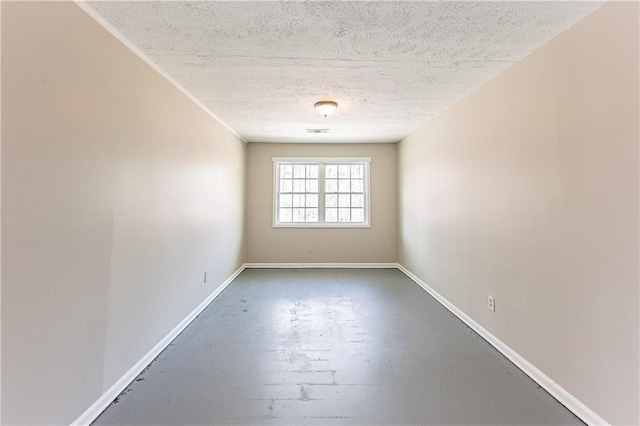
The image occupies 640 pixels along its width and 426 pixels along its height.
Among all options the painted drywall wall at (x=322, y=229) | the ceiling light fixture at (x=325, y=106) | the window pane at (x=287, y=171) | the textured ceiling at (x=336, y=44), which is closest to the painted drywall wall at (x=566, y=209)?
the textured ceiling at (x=336, y=44)

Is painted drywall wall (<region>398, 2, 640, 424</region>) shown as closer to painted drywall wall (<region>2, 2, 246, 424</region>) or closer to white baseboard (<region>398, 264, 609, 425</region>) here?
white baseboard (<region>398, 264, 609, 425</region>)

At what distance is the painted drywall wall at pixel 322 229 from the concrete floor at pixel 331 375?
206 cm

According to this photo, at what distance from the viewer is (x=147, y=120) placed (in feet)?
6.97

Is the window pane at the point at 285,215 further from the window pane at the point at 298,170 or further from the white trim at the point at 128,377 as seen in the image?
the white trim at the point at 128,377

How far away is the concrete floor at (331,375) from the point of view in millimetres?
1599

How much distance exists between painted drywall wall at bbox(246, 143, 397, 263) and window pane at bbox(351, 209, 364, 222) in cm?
21

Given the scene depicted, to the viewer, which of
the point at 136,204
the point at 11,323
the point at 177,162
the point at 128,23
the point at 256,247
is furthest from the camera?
the point at 256,247

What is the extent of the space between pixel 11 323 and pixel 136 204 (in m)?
0.97

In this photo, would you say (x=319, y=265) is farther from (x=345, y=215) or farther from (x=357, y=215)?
(x=357, y=215)

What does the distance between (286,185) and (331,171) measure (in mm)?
910

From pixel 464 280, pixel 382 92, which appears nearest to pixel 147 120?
pixel 382 92

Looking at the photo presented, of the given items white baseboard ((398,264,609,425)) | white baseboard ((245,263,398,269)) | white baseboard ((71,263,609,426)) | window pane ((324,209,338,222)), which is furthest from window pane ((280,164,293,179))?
white baseboard ((398,264,609,425))

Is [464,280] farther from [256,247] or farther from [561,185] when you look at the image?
[256,247]

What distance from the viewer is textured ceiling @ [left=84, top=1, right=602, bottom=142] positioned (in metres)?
1.57
